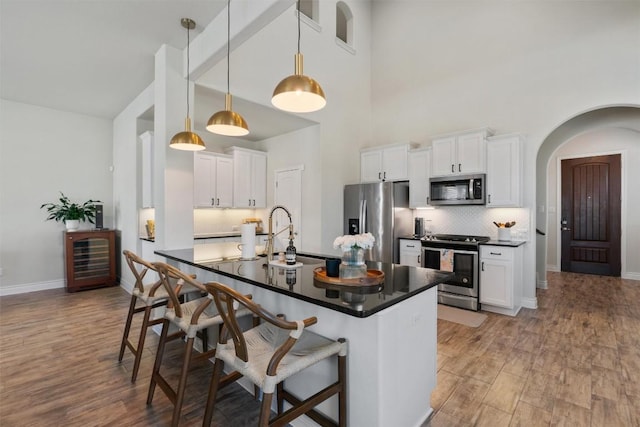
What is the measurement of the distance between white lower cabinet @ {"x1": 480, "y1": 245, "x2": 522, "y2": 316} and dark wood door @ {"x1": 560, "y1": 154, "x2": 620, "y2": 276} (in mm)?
3465

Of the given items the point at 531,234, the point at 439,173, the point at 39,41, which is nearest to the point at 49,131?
the point at 39,41

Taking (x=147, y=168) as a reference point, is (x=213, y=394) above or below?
below

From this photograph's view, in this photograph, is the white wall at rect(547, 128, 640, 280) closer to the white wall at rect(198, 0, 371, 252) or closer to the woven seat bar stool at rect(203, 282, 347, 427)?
the white wall at rect(198, 0, 371, 252)

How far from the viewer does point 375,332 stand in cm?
145

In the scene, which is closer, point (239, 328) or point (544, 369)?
point (239, 328)

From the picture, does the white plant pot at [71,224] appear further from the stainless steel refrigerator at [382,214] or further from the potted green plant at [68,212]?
the stainless steel refrigerator at [382,214]

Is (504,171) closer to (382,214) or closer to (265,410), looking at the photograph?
(382,214)

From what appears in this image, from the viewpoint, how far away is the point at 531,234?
419 centimetres

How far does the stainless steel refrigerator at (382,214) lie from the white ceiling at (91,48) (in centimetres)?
150

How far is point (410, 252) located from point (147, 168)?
13.3ft

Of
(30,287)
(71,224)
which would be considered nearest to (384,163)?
(71,224)

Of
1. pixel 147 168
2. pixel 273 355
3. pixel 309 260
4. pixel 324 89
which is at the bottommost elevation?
pixel 273 355

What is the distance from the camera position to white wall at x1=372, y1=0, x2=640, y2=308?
3.72 m

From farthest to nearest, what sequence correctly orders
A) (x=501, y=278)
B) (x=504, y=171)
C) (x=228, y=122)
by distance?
1. (x=504, y=171)
2. (x=501, y=278)
3. (x=228, y=122)
